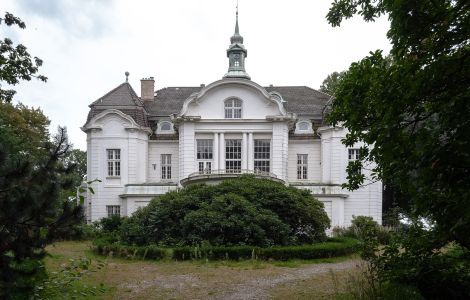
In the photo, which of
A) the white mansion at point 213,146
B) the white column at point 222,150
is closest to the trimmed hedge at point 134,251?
the white mansion at point 213,146

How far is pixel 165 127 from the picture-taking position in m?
32.1

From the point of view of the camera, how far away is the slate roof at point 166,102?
30734 millimetres

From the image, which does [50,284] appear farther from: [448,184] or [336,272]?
[336,272]

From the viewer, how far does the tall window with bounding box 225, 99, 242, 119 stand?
3011 cm

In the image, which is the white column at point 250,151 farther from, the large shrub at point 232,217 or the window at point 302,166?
the large shrub at point 232,217

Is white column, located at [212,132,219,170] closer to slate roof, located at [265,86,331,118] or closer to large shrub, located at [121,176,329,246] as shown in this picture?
slate roof, located at [265,86,331,118]

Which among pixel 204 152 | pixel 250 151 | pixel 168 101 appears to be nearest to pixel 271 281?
pixel 250 151

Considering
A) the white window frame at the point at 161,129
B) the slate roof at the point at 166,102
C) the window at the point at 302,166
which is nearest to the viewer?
the slate roof at the point at 166,102

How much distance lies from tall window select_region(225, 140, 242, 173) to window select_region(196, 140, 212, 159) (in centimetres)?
111

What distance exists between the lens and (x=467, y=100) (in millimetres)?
5117

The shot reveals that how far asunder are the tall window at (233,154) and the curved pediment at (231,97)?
5.80 ft

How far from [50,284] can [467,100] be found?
5.58 m

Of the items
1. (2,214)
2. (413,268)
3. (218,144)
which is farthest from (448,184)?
(218,144)

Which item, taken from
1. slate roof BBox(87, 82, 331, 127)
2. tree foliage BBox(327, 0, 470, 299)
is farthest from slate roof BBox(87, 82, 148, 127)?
tree foliage BBox(327, 0, 470, 299)
